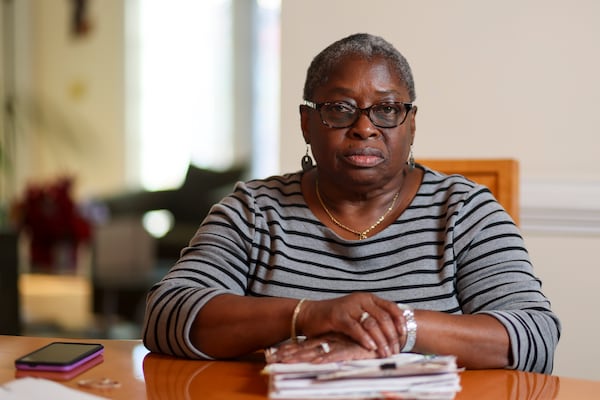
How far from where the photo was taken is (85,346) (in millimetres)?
1369

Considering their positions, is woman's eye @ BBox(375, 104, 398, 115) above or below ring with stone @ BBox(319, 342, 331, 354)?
above

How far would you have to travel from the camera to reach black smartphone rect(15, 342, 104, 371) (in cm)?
126

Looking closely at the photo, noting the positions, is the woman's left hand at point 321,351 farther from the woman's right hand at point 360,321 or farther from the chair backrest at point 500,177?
the chair backrest at point 500,177

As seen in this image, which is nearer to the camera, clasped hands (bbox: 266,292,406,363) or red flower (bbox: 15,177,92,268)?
clasped hands (bbox: 266,292,406,363)

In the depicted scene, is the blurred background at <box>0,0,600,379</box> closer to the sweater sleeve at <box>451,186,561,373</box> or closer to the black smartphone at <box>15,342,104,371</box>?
the sweater sleeve at <box>451,186,561,373</box>

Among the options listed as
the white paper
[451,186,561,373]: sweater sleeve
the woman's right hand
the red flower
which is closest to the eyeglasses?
[451,186,561,373]: sweater sleeve

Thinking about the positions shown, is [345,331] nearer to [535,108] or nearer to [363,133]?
[363,133]

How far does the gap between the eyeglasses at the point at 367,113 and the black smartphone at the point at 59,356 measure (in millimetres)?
591

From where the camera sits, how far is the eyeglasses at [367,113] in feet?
5.00

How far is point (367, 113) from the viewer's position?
152 cm

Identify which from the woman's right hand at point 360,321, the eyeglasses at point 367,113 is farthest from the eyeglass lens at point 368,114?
the woman's right hand at point 360,321

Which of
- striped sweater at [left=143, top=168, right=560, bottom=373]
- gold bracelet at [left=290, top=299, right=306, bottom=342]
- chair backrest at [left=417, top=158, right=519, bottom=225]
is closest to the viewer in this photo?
gold bracelet at [left=290, top=299, right=306, bottom=342]

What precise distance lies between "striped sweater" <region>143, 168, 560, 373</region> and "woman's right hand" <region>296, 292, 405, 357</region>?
0.21 meters

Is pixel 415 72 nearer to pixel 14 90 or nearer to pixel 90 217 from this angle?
pixel 90 217
